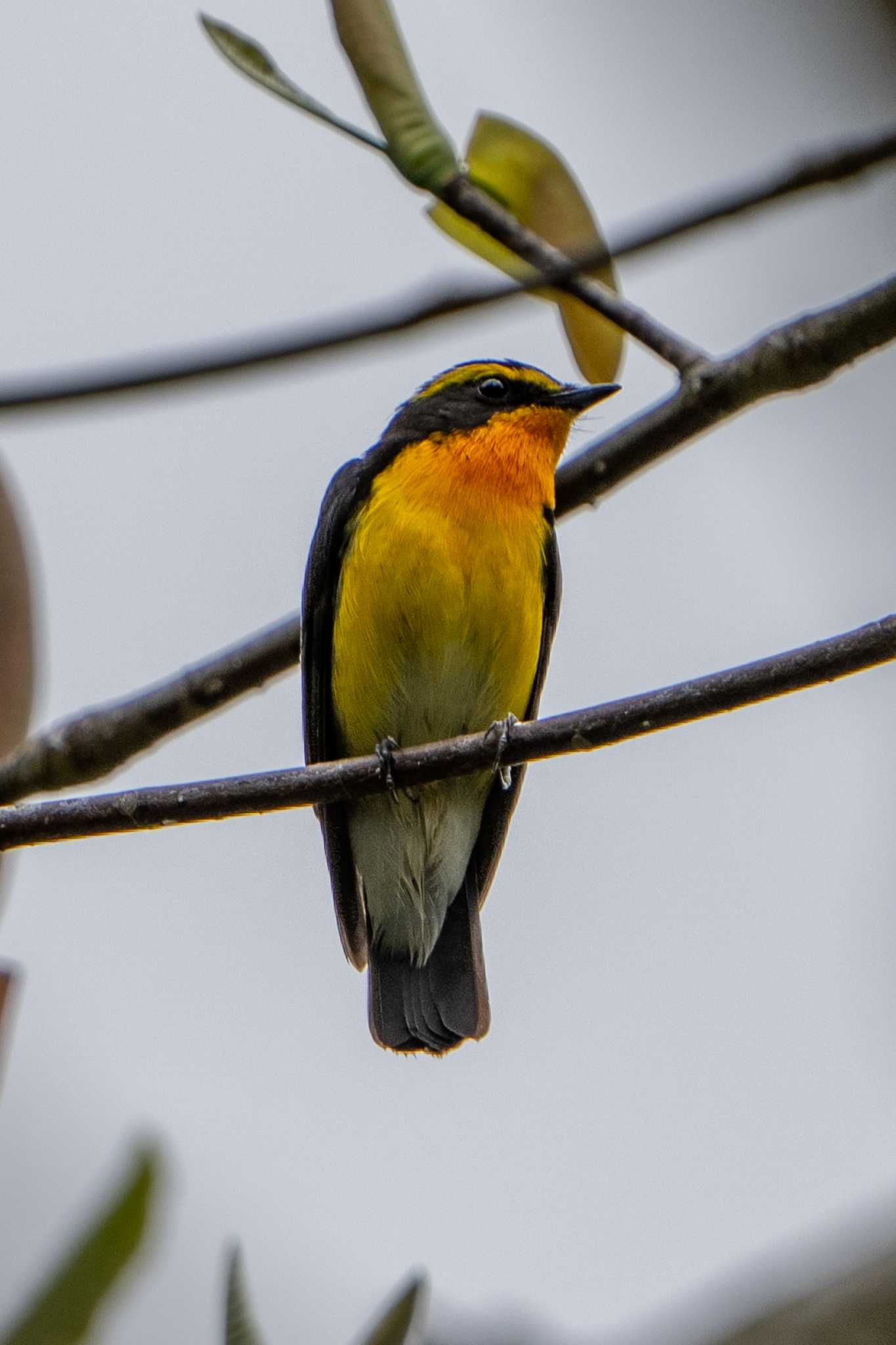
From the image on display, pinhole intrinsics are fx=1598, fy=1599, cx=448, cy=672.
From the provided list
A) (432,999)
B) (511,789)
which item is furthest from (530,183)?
(432,999)

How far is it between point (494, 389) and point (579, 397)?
374 millimetres

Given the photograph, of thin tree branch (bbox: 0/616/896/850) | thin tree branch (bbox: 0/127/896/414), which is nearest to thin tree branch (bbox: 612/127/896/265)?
thin tree branch (bbox: 0/127/896/414)

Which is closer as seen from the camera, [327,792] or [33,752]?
[327,792]

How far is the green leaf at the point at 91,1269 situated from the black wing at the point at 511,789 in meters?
3.28

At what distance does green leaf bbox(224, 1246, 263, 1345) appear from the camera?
7.07 ft

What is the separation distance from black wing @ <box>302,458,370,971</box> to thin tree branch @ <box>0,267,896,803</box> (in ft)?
2.55

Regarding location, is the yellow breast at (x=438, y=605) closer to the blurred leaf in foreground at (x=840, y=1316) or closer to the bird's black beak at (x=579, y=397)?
the bird's black beak at (x=579, y=397)

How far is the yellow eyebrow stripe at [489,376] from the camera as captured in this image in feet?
18.6

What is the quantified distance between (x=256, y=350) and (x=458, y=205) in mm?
2183

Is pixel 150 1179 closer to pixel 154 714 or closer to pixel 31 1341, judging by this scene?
pixel 31 1341

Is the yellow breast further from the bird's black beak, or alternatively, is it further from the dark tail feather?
the dark tail feather

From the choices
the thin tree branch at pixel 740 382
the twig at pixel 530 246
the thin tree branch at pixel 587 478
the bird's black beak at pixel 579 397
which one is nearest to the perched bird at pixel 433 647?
the bird's black beak at pixel 579 397

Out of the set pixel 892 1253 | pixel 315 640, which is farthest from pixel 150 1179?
pixel 315 640

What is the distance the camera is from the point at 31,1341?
2.04 m
